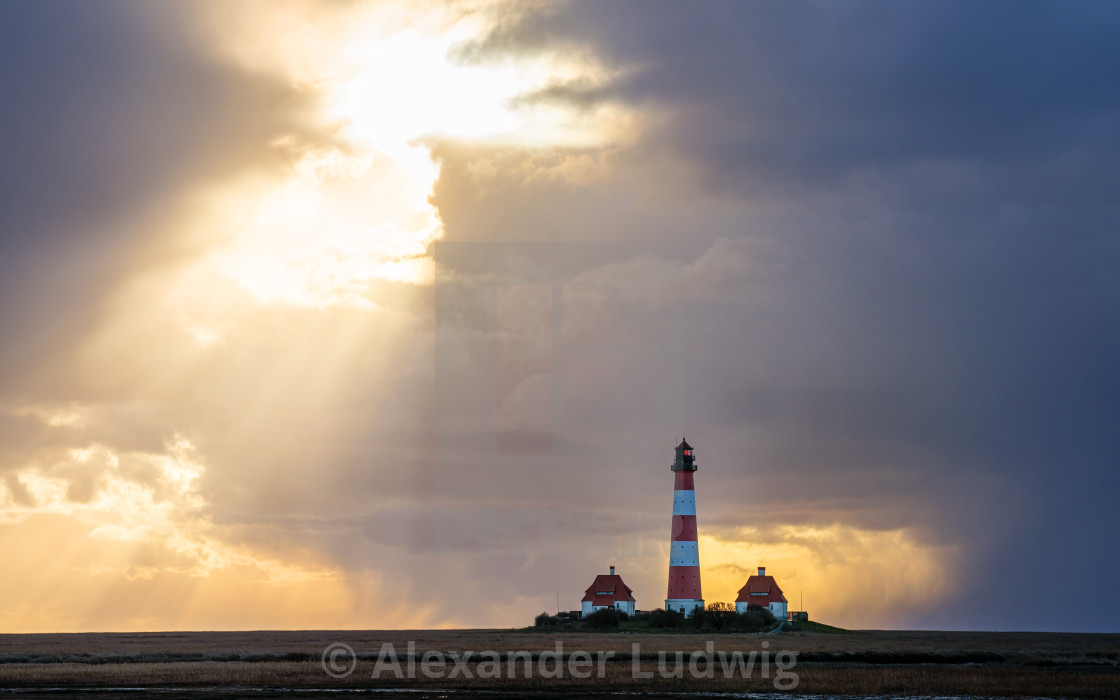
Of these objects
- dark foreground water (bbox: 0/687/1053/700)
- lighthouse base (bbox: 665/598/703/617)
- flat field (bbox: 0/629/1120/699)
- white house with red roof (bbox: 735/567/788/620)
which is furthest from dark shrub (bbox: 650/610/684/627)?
dark foreground water (bbox: 0/687/1053/700)

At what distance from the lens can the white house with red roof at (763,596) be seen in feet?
502

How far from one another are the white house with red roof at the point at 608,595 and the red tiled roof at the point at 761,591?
14.3 m

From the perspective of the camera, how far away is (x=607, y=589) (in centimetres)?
15475

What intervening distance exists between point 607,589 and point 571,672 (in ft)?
270

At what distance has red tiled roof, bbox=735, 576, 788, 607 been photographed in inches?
6073

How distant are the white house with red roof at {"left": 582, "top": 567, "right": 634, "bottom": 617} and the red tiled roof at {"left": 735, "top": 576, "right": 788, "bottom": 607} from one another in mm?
14278

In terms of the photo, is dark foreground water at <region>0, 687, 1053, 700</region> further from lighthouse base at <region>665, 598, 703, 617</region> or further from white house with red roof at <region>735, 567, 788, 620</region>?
white house with red roof at <region>735, 567, 788, 620</region>

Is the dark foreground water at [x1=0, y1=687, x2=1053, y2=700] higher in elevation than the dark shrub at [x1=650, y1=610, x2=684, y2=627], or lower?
lower

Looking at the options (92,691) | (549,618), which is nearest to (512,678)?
(92,691)

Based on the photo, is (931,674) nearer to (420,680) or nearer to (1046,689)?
(1046,689)

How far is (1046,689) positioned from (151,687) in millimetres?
49346

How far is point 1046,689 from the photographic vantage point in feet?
214

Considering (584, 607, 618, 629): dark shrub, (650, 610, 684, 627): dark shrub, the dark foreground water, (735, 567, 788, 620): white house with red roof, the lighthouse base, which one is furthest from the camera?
(735, 567, 788, 620): white house with red roof

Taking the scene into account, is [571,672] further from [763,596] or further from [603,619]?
[763,596]
